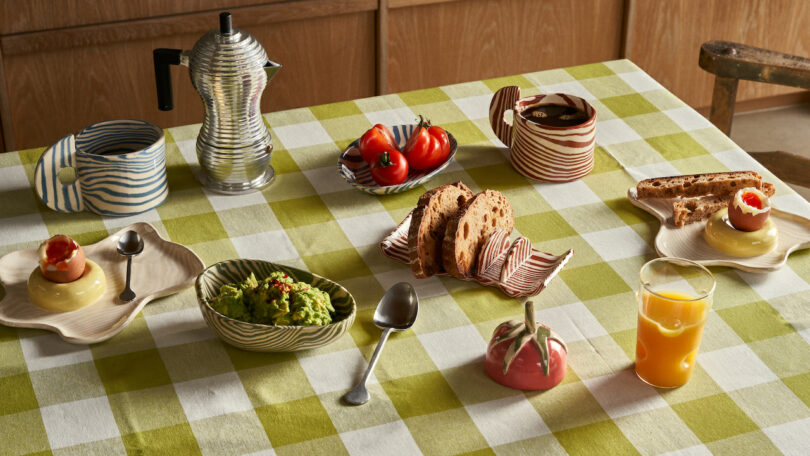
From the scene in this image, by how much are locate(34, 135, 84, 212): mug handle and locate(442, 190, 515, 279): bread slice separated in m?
0.67

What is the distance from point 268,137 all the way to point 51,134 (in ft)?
5.06

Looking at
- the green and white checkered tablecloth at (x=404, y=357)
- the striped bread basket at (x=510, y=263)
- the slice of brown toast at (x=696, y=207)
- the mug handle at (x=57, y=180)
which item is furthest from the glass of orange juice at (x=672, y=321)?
the mug handle at (x=57, y=180)

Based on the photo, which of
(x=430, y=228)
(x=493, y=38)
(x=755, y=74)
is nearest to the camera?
(x=430, y=228)

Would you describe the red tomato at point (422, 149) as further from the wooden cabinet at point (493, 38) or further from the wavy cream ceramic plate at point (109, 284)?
the wooden cabinet at point (493, 38)

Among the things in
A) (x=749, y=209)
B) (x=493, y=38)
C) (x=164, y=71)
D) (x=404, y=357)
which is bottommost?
(x=493, y=38)

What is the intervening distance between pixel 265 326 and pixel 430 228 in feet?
1.15

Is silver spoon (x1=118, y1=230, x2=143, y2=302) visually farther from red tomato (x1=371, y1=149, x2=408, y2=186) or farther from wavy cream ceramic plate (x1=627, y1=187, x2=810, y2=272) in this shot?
wavy cream ceramic plate (x1=627, y1=187, x2=810, y2=272)

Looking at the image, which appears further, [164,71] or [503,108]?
[503,108]

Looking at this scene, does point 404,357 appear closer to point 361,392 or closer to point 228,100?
point 361,392

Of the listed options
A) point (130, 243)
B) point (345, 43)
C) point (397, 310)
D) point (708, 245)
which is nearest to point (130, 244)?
point (130, 243)

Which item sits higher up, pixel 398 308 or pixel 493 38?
pixel 398 308

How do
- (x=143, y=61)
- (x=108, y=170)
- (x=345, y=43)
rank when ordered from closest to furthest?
1. (x=108, y=170)
2. (x=143, y=61)
3. (x=345, y=43)

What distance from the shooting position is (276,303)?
49.4 inches

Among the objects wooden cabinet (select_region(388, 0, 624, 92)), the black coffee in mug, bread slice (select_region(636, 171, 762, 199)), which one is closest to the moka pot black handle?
the black coffee in mug
